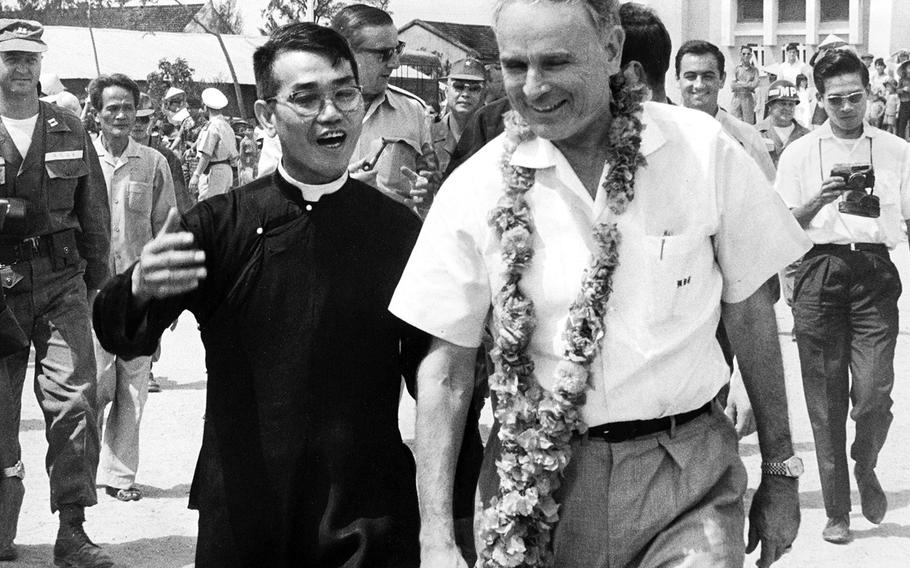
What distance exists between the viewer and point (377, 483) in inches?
159

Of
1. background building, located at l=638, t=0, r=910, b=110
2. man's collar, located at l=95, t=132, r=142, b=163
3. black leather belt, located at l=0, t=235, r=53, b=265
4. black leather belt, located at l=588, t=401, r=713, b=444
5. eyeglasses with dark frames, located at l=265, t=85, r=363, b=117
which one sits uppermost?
eyeglasses with dark frames, located at l=265, t=85, r=363, b=117

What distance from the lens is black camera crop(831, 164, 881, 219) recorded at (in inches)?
300

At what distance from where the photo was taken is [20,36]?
7676 mm

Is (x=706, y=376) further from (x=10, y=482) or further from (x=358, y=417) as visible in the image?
(x=10, y=482)

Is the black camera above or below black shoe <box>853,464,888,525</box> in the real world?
above

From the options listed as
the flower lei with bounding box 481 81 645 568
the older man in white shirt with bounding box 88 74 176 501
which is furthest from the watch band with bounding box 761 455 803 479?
the older man in white shirt with bounding box 88 74 176 501

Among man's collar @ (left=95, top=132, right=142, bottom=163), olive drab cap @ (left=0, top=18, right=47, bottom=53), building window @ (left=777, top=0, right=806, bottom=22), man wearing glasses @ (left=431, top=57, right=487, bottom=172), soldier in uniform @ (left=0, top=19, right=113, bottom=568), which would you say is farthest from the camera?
building window @ (left=777, top=0, right=806, bottom=22)

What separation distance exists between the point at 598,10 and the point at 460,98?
6995 millimetres

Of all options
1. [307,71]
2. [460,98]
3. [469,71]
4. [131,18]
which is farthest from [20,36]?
[131,18]

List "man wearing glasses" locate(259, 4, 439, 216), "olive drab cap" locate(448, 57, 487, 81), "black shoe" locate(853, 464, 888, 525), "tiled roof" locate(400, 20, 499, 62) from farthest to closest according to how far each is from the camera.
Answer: "tiled roof" locate(400, 20, 499, 62)
"olive drab cap" locate(448, 57, 487, 81)
"black shoe" locate(853, 464, 888, 525)
"man wearing glasses" locate(259, 4, 439, 216)

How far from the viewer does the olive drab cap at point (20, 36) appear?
24.7 ft

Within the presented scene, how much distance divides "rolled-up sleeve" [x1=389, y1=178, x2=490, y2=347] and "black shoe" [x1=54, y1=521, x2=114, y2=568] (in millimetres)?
3835

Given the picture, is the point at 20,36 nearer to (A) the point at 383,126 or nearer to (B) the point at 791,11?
(A) the point at 383,126

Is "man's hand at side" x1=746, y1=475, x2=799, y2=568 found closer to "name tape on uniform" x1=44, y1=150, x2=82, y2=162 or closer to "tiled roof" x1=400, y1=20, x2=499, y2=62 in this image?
"name tape on uniform" x1=44, y1=150, x2=82, y2=162
